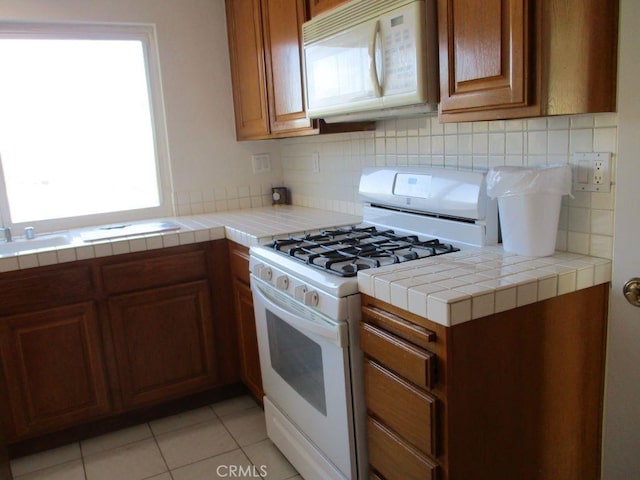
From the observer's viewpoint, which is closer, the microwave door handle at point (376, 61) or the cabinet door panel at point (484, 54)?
the cabinet door panel at point (484, 54)

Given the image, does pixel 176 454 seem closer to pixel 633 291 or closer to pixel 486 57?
pixel 633 291

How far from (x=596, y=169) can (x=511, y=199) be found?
0.24m

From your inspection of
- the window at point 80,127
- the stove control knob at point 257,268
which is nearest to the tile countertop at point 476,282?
the stove control knob at point 257,268

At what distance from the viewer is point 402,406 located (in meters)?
1.44

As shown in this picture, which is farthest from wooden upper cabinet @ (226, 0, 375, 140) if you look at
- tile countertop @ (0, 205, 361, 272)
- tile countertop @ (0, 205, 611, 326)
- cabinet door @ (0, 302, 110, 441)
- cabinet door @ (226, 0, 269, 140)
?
cabinet door @ (0, 302, 110, 441)

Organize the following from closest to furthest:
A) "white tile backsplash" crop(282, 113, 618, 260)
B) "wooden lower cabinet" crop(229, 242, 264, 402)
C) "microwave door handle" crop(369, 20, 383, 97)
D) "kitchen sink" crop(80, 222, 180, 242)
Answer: "white tile backsplash" crop(282, 113, 618, 260) < "microwave door handle" crop(369, 20, 383, 97) < "wooden lower cabinet" crop(229, 242, 264, 402) < "kitchen sink" crop(80, 222, 180, 242)

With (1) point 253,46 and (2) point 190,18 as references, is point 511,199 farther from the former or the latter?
(2) point 190,18

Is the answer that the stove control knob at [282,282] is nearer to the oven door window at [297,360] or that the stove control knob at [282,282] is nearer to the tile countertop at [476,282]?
the oven door window at [297,360]

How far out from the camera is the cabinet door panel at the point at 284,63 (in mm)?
2346

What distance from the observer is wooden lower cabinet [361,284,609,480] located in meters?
1.32

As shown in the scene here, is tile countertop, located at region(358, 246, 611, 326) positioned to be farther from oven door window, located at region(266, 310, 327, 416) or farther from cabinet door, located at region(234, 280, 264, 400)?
cabinet door, located at region(234, 280, 264, 400)

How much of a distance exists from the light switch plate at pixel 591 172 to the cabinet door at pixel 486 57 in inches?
10.6

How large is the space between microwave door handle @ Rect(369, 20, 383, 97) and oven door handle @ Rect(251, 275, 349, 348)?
774 mm

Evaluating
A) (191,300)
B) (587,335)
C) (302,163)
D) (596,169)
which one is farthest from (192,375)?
(596,169)
